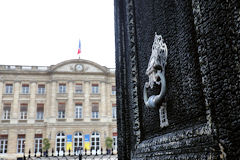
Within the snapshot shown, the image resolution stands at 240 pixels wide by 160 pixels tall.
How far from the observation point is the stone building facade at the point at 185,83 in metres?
0.81

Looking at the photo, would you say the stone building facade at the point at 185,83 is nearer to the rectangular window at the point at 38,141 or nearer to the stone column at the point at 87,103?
the stone column at the point at 87,103

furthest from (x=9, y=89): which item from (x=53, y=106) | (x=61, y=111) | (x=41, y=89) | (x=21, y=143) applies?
(x=61, y=111)

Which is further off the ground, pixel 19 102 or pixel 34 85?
pixel 34 85

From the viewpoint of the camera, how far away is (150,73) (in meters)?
1.59

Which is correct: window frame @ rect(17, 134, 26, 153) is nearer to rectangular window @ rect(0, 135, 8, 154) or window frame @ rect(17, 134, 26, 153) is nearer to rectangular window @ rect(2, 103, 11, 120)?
rectangular window @ rect(0, 135, 8, 154)

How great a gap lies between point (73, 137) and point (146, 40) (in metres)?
24.3

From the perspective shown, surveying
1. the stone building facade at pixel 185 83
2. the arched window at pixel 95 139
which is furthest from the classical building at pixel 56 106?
the stone building facade at pixel 185 83

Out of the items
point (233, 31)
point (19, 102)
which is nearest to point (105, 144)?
point (19, 102)

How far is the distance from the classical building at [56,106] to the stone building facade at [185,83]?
918 inches

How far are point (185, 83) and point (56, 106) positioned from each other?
2504 cm

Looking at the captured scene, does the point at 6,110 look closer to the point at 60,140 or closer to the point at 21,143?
the point at 21,143

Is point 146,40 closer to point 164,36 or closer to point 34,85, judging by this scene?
point 164,36

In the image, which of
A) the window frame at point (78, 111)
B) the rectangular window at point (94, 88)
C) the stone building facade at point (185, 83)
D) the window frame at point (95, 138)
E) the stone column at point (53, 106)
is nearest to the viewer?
the stone building facade at point (185, 83)

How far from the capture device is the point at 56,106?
Answer: 25156mm
